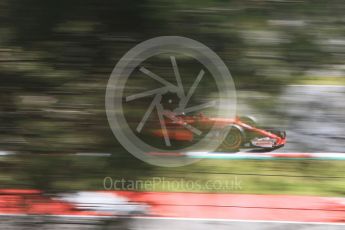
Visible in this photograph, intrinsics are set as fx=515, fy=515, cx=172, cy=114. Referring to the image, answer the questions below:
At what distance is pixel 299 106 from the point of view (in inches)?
58.6

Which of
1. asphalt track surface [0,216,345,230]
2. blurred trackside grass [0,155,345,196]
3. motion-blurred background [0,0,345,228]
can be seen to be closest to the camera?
motion-blurred background [0,0,345,228]

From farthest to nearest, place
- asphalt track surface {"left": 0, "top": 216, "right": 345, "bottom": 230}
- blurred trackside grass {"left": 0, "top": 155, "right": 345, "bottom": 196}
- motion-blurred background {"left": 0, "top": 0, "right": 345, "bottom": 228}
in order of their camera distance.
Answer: asphalt track surface {"left": 0, "top": 216, "right": 345, "bottom": 230} < blurred trackside grass {"left": 0, "top": 155, "right": 345, "bottom": 196} < motion-blurred background {"left": 0, "top": 0, "right": 345, "bottom": 228}

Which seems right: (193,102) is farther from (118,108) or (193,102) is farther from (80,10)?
(80,10)

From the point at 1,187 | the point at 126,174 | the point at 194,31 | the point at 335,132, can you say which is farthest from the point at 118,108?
the point at 335,132

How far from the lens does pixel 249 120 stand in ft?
4.97

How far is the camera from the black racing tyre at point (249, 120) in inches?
59.2

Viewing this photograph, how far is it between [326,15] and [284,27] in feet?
0.40

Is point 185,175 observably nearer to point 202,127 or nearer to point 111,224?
point 202,127

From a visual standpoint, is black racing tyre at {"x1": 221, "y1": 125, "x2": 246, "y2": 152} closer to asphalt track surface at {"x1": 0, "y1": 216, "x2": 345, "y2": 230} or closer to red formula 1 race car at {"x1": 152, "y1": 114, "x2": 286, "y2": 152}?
red formula 1 race car at {"x1": 152, "y1": 114, "x2": 286, "y2": 152}

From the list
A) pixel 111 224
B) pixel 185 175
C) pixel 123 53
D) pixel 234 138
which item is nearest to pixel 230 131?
pixel 234 138

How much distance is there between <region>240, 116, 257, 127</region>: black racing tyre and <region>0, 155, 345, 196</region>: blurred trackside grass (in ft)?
0.38

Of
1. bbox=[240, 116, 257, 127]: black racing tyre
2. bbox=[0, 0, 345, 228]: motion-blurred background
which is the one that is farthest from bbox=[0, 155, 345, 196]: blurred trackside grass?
bbox=[240, 116, 257, 127]: black racing tyre

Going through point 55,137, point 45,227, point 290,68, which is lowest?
point 45,227

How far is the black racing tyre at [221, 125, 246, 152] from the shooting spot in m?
1.49
